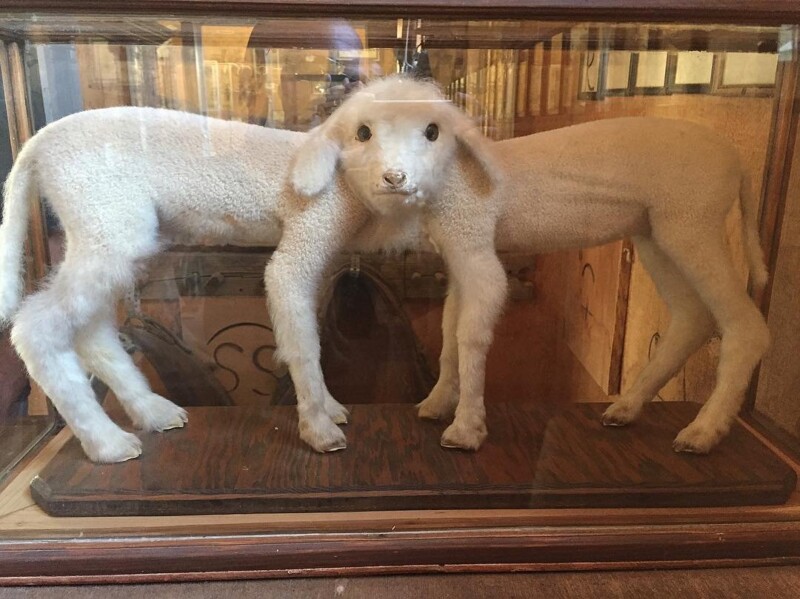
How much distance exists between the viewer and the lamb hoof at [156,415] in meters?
0.69

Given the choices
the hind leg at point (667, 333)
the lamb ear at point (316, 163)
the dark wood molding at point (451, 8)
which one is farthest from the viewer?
the hind leg at point (667, 333)

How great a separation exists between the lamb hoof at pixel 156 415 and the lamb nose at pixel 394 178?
360mm

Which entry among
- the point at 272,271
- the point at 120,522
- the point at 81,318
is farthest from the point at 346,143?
the point at 120,522

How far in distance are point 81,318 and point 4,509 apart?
0.19 metres

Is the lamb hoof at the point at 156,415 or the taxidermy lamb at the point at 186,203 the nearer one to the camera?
the taxidermy lamb at the point at 186,203

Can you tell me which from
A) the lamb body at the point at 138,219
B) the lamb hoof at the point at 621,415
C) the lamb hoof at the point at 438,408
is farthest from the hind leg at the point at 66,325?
the lamb hoof at the point at 621,415

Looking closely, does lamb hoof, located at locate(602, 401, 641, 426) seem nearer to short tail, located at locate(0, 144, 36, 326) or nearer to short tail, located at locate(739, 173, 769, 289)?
short tail, located at locate(739, 173, 769, 289)

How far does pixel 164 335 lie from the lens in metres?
0.74

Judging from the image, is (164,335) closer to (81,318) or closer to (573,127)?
(81,318)

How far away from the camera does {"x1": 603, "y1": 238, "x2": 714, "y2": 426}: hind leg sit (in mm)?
687

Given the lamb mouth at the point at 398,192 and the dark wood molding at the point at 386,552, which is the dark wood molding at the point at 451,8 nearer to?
the lamb mouth at the point at 398,192

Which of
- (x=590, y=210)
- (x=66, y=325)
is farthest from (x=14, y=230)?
(x=590, y=210)

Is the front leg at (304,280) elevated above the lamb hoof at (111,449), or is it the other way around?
the front leg at (304,280)

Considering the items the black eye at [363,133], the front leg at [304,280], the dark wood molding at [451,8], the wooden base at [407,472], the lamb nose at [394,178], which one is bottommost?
the wooden base at [407,472]
